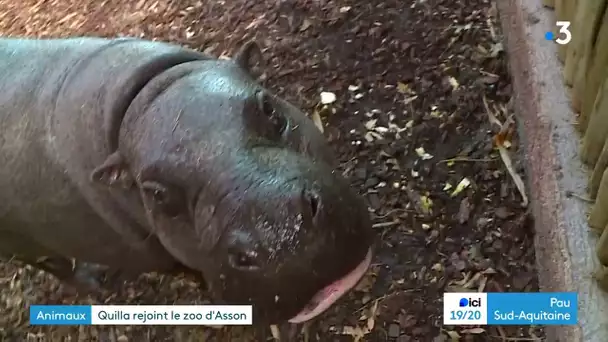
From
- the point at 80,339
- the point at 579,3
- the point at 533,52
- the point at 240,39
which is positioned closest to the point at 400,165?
the point at 533,52

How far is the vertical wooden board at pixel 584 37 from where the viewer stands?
1.20 meters

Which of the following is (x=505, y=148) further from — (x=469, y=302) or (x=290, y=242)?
Answer: (x=290, y=242)

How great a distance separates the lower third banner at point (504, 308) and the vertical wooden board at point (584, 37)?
375 millimetres

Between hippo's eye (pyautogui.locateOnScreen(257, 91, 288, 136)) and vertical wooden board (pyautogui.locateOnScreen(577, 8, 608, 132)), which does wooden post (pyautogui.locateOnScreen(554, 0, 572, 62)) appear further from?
hippo's eye (pyautogui.locateOnScreen(257, 91, 288, 136))

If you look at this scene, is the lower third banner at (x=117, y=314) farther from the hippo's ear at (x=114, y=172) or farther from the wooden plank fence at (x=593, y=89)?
the wooden plank fence at (x=593, y=89)

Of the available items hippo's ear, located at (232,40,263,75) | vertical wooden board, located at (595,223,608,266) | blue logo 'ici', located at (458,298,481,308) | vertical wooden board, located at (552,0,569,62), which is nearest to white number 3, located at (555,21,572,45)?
vertical wooden board, located at (552,0,569,62)

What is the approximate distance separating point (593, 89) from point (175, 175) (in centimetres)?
75

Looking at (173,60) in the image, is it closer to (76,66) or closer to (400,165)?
(76,66)

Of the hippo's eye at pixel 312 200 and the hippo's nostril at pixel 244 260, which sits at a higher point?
the hippo's eye at pixel 312 200

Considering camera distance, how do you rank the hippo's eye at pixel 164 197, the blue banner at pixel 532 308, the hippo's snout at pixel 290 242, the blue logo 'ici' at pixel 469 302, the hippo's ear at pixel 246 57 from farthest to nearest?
the blue logo 'ici' at pixel 469 302 → the blue banner at pixel 532 308 → the hippo's ear at pixel 246 57 → the hippo's eye at pixel 164 197 → the hippo's snout at pixel 290 242

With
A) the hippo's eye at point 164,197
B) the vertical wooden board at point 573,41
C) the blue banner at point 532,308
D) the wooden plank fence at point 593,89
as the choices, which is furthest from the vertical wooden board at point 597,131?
the hippo's eye at point 164,197

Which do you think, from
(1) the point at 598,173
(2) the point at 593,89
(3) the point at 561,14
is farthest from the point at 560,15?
(1) the point at 598,173

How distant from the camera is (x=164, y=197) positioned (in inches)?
38.6

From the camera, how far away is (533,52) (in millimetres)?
1521
